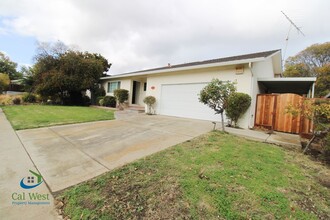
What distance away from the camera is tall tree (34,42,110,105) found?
14.6 meters

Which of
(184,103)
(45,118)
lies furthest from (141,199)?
(45,118)

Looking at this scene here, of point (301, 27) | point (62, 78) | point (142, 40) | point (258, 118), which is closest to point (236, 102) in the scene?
point (258, 118)

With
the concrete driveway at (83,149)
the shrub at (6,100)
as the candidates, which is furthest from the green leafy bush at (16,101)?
the concrete driveway at (83,149)

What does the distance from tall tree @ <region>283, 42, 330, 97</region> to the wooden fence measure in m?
17.9

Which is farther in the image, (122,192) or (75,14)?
(75,14)

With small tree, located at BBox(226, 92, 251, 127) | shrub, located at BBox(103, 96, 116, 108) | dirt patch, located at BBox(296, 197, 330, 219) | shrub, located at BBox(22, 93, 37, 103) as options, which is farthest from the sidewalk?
shrub, located at BBox(22, 93, 37, 103)

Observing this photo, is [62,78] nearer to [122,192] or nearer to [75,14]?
[75,14]

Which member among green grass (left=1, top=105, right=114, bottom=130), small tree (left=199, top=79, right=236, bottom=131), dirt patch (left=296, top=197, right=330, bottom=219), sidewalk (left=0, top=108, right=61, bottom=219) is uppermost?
small tree (left=199, top=79, right=236, bottom=131)

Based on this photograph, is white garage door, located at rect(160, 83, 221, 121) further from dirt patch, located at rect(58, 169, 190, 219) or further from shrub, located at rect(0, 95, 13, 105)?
shrub, located at rect(0, 95, 13, 105)

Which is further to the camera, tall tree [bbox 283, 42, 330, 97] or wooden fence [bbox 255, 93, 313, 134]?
tall tree [bbox 283, 42, 330, 97]

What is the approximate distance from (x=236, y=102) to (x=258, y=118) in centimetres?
184

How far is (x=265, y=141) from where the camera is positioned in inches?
216

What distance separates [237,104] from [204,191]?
560 cm

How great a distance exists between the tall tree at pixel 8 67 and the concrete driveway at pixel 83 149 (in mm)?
38611
